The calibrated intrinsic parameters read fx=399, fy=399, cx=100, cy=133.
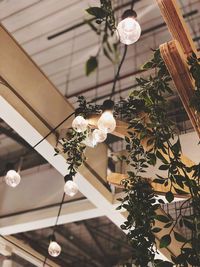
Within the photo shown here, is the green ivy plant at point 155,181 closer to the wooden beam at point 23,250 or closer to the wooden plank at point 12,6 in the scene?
the wooden plank at point 12,6

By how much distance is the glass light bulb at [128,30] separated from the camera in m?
1.98

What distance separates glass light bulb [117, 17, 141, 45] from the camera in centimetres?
198

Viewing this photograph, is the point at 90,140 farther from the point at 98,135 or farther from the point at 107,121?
the point at 107,121

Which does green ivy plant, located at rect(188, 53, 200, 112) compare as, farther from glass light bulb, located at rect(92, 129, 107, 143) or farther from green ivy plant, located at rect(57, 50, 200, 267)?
glass light bulb, located at rect(92, 129, 107, 143)

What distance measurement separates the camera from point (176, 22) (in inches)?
81.0

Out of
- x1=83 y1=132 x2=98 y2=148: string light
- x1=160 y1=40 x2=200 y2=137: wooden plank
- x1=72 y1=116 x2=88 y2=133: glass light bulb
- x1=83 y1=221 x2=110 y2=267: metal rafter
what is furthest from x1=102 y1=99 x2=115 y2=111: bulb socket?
x1=83 y1=221 x2=110 y2=267: metal rafter

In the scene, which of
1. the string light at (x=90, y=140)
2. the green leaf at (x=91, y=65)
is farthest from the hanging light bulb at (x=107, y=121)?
the green leaf at (x=91, y=65)

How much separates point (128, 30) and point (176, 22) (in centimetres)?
26

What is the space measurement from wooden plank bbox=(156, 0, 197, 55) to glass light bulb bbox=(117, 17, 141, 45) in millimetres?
159

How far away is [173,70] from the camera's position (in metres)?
1.97

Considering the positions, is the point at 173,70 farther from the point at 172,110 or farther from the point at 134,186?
the point at 172,110

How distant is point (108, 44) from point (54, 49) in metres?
3.63

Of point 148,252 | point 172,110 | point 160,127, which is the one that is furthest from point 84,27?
point 148,252

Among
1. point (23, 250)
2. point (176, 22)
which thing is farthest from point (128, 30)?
point (23, 250)
